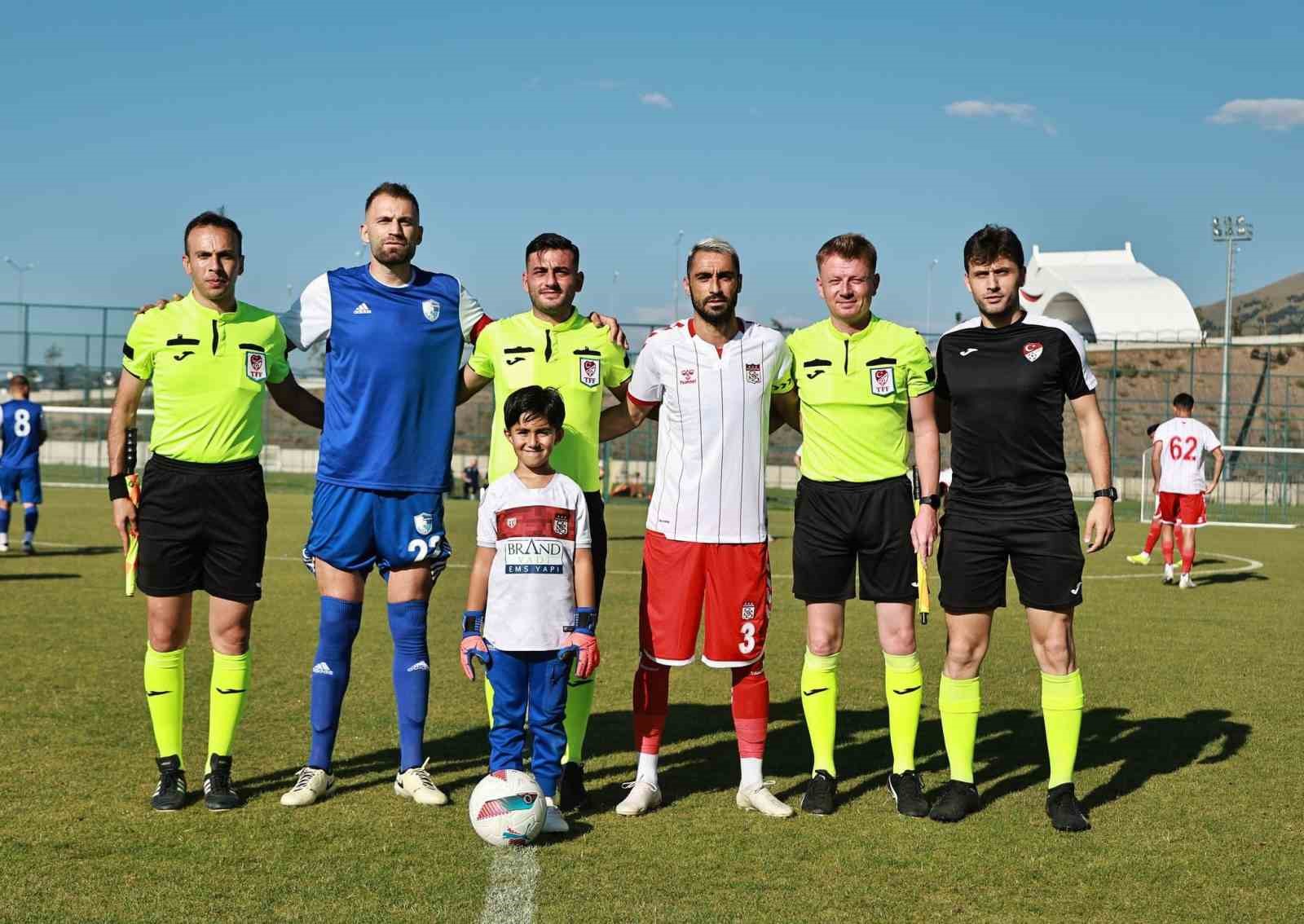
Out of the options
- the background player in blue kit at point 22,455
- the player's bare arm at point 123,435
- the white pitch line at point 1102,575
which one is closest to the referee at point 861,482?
the player's bare arm at point 123,435

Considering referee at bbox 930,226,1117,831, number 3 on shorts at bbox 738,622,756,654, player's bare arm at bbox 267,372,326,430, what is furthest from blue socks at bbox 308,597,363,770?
referee at bbox 930,226,1117,831

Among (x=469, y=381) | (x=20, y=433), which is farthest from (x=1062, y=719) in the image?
(x=20, y=433)

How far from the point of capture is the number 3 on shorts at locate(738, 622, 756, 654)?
532cm

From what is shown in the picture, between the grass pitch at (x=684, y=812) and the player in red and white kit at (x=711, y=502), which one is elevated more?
the player in red and white kit at (x=711, y=502)

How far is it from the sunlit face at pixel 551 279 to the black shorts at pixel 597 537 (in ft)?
2.66

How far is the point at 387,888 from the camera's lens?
13.8ft

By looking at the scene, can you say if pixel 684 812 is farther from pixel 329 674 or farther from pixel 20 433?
pixel 20 433

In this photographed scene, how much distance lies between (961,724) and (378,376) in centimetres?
279

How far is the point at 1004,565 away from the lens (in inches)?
210

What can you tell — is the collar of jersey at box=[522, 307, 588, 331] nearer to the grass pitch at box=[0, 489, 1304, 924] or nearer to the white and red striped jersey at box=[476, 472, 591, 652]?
the white and red striped jersey at box=[476, 472, 591, 652]

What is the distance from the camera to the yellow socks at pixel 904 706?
5434mm

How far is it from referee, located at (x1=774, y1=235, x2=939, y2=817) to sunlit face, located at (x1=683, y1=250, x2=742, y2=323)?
386 mm

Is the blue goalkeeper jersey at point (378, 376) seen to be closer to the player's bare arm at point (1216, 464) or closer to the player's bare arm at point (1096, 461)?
the player's bare arm at point (1096, 461)

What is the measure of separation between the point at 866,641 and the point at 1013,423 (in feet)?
16.6
